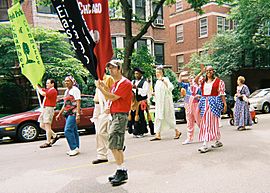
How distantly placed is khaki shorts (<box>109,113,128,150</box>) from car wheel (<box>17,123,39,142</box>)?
Answer: 20.5ft

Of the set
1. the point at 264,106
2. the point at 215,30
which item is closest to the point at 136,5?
the point at 215,30

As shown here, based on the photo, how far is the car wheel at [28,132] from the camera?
983 cm

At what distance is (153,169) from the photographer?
214 inches

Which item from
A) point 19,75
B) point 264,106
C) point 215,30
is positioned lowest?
point 264,106

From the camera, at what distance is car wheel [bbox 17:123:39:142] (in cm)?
983

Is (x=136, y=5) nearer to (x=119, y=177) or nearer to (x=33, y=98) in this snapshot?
(x=33, y=98)

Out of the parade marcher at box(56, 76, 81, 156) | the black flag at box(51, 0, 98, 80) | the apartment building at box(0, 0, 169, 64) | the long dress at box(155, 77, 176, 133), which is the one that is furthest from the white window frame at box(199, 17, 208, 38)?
the black flag at box(51, 0, 98, 80)

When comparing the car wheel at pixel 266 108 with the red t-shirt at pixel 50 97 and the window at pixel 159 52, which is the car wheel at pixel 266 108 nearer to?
the window at pixel 159 52

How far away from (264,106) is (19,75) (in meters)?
15.1

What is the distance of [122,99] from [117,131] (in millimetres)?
504

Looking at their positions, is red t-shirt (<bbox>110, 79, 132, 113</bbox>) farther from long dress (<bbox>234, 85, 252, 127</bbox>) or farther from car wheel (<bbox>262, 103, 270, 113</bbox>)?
car wheel (<bbox>262, 103, 270, 113</bbox>)

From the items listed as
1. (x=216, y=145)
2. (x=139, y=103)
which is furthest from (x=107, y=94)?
(x=139, y=103)

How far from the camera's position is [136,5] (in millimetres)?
23281

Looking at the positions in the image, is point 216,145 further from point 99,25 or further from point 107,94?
point 99,25
